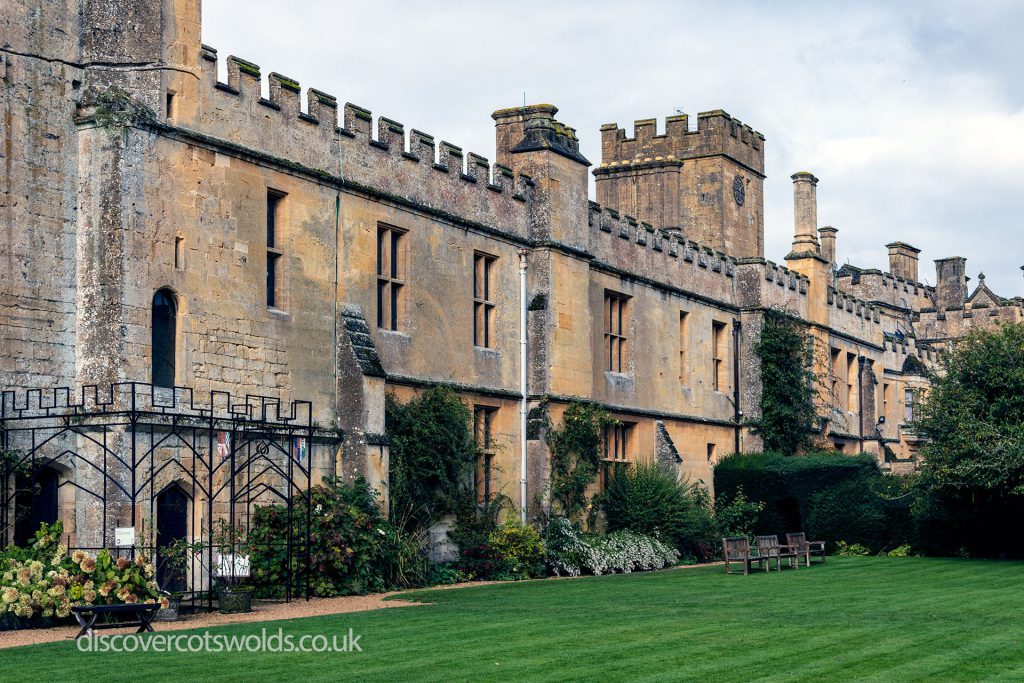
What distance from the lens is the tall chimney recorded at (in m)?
55.8

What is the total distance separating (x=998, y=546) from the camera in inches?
1142

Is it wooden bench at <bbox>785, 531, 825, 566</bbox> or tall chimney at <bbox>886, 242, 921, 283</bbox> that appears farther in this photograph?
Result: tall chimney at <bbox>886, 242, 921, 283</bbox>

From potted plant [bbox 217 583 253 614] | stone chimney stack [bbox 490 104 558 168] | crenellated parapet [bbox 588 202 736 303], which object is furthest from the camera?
crenellated parapet [bbox 588 202 736 303]

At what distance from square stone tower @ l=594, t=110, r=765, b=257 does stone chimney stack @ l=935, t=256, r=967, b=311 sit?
20.1 metres

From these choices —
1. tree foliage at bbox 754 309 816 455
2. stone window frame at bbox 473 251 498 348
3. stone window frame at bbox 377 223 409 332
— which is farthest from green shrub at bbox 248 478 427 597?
tree foliage at bbox 754 309 816 455

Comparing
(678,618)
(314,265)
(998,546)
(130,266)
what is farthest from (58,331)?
(998,546)

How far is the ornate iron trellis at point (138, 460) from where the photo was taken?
1770 cm

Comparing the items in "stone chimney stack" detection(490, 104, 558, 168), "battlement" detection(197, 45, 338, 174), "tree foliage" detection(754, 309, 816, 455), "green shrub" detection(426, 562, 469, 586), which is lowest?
"green shrub" detection(426, 562, 469, 586)

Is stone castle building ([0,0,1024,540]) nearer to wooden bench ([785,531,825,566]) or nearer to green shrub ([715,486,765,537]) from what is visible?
green shrub ([715,486,765,537])

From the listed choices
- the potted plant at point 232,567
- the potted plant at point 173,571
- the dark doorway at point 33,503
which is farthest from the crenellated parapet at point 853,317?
Result: the dark doorway at point 33,503

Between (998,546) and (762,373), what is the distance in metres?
7.86

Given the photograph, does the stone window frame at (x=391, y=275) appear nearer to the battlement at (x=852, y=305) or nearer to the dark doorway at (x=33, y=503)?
the dark doorway at (x=33, y=503)

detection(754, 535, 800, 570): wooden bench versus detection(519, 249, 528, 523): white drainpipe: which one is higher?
Answer: detection(519, 249, 528, 523): white drainpipe

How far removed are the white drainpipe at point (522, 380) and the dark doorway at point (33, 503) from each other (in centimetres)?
973
